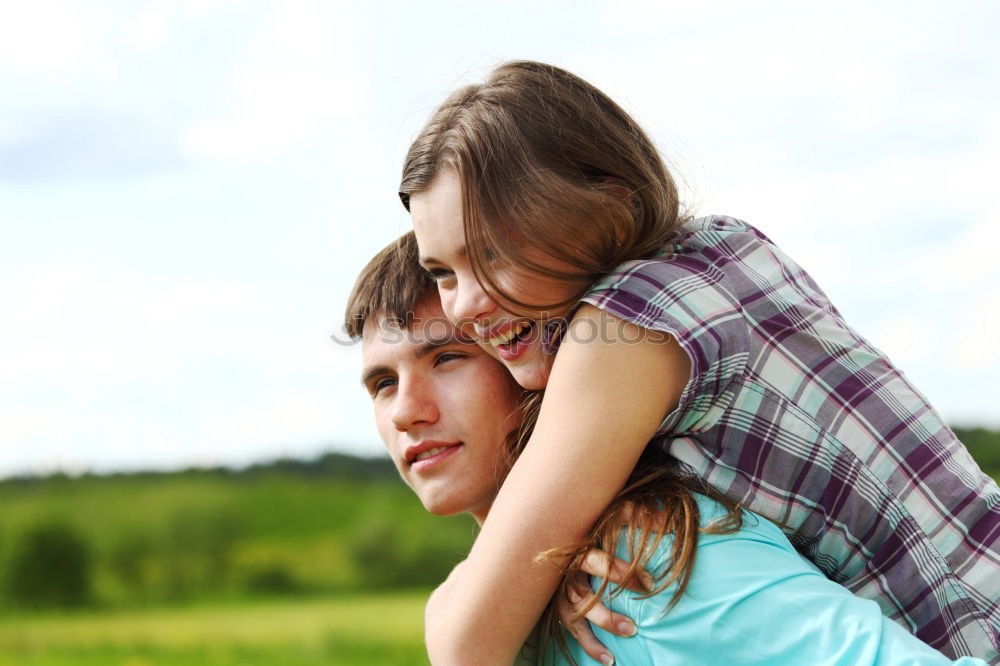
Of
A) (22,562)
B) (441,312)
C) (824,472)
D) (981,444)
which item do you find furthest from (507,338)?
(22,562)

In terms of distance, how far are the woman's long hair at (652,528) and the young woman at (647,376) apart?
0.04 meters

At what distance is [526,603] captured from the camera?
6.66 ft

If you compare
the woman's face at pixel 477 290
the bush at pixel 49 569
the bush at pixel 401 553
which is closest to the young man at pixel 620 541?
the woman's face at pixel 477 290

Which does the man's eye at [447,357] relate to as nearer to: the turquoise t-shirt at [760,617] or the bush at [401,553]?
the turquoise t-shirt at [760,617]

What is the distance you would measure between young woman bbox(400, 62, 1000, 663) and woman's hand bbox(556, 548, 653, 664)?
85mm

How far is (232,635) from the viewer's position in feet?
35.9

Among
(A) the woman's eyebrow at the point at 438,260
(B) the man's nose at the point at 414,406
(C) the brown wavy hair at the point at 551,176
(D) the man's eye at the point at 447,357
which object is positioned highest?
(C) the brown wavy hair at the point at 551,176

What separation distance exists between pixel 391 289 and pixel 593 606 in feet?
3.52

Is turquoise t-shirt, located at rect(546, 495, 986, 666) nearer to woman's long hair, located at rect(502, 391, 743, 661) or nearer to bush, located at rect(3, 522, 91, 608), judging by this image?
woman's long hair, located at rect(502, 391, 743, 661)

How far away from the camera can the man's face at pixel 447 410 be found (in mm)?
2555

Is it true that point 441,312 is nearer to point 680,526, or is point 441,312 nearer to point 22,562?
point 680,526

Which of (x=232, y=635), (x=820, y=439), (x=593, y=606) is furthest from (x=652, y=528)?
(x=232, y=635)

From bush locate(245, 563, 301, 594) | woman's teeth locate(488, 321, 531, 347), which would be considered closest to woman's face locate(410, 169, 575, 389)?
woman's teeth locate(488, 321, 531, 347)

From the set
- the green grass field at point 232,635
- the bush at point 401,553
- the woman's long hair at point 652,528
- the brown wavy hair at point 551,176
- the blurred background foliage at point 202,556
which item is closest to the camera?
the woman's long hair at point 652,528
